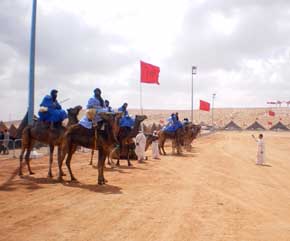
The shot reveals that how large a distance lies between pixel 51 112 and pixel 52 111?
48 millimetres

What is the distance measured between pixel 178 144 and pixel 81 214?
19072 mm

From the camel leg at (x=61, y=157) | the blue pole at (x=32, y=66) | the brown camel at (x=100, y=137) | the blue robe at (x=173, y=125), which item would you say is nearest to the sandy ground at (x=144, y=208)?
the camel leg at (x=61, y=157)

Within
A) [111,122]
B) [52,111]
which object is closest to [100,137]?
[111,122]

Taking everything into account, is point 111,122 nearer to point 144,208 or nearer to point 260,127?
point 144,208

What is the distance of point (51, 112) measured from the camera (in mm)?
14922

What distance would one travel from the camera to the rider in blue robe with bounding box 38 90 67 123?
14.9 meters

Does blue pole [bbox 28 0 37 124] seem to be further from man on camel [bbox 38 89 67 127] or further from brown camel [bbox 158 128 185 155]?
brown camel [bbox 158 128 185 155]

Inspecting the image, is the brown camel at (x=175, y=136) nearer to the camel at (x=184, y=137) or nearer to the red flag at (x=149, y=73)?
the camel at (x=184, y=137)

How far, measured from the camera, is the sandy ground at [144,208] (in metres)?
8.06

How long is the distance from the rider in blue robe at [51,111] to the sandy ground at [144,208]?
205cm

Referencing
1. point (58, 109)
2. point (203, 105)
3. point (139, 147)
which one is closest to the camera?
point (58, 109)

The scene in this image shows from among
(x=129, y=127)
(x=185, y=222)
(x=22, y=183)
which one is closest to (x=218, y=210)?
(x=185, y=222)

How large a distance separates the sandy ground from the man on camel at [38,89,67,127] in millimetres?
2015

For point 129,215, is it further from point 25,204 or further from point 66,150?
point 66,150
